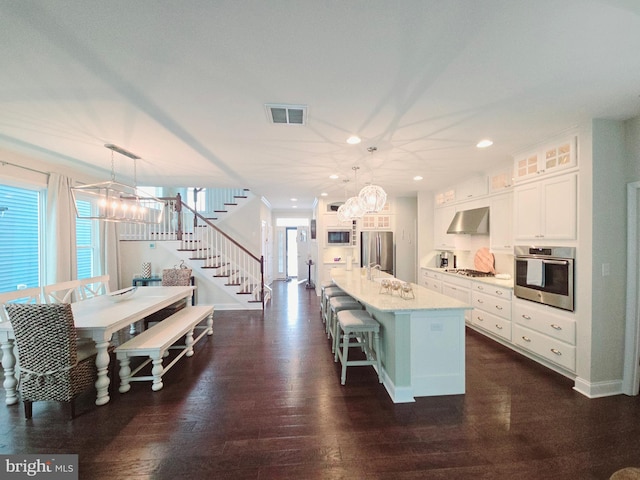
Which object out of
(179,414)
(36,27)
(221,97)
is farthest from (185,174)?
(179,414)

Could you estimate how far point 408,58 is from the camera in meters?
1.53

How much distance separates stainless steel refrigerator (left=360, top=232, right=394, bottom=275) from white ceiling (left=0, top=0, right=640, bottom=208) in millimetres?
3289

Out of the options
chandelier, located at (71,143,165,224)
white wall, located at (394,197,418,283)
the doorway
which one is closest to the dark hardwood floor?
chandelier, located at (71,143,165,224)

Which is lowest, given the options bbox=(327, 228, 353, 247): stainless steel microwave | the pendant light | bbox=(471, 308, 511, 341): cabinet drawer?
bbox=(471, 308, 511, 341): cabinet drawer

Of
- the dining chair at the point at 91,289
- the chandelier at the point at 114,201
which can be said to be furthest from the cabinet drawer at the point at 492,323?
the dining chair at the point at 91,289

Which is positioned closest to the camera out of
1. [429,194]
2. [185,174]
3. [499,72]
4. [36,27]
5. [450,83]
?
[36,27]

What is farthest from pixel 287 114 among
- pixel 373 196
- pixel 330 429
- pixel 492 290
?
pixel 492 290

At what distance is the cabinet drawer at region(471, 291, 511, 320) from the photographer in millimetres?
3322

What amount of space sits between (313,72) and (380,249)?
16.1 ft

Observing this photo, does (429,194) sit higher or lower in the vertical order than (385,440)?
higher

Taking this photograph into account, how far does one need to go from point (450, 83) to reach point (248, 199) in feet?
17.2

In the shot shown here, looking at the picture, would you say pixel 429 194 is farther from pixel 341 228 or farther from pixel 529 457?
pixel 529 457

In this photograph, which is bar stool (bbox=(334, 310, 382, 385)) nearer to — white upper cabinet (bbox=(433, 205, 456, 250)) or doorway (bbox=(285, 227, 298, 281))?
white upper cabinet (bbox=(433, 205, 456, 250))

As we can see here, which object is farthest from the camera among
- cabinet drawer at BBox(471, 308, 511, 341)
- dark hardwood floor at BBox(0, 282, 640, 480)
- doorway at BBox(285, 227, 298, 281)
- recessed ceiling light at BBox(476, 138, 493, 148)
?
doorway at BBox(285, 227, 298, 281)
